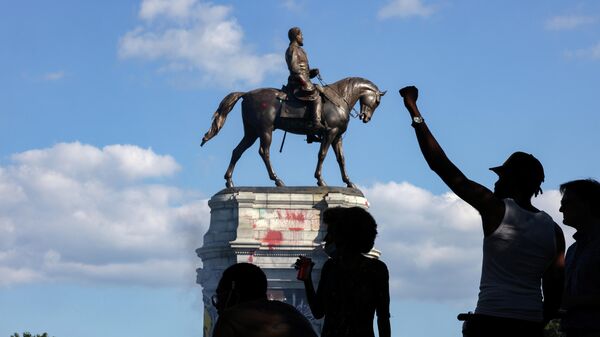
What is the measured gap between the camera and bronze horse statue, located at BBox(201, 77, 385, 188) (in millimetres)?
44438

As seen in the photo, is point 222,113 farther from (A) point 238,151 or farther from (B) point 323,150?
(B) point 323,150

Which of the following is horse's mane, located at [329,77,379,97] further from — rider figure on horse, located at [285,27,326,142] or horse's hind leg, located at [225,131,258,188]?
horse's hind leg, located at [225,131,258,188]

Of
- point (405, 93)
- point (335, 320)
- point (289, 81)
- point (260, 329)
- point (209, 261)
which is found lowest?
point (260, 329)

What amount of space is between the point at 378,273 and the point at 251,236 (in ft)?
116

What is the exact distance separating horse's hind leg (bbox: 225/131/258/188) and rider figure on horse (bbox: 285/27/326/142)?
74.9 inches

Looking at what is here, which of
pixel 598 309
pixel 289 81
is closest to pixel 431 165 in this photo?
pixel 598 309

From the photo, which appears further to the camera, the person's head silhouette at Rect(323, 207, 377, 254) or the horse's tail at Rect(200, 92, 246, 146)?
the horse's tail at Rect(200, 92, 246, 146)

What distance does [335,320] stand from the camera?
11141mm

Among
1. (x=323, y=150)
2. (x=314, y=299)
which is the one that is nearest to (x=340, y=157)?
(x=323, y=150)

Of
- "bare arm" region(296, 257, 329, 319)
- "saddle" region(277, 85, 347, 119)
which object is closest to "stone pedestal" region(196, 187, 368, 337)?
"saddle" region(277, 85, 347, 119)

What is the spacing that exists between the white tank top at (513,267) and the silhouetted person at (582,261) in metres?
0.24

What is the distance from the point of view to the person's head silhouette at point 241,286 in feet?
31.2

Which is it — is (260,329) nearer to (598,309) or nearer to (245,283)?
(245,283)

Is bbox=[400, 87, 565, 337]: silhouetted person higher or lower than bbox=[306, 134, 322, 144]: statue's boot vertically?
lower
